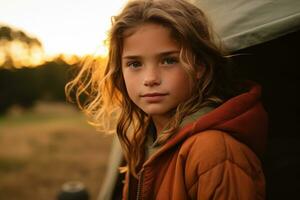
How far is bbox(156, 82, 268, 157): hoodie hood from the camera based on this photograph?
169 centimetres

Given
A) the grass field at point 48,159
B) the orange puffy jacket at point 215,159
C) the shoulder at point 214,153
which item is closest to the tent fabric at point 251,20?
the orange puffy jacket at point 215,159

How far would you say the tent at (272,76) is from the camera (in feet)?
6.62

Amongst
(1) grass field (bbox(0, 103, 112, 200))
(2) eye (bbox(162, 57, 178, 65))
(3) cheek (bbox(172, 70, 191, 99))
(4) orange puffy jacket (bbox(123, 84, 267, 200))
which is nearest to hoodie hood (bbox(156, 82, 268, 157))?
(4) orange puffy jacket (bbox(123, 84, 267, 200))

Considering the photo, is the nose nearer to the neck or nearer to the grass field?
the neck

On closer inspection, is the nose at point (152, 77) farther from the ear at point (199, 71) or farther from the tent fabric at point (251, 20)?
the tent fabric at point (251, 20)

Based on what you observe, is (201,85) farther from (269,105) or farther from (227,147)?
(269,105)

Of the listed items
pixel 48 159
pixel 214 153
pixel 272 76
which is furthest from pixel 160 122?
pixel 48 159

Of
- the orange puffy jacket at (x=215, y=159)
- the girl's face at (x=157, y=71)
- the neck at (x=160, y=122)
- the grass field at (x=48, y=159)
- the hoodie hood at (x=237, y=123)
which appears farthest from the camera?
the grass field at (x=48, y=159)

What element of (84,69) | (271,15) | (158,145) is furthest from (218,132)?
(84,69)

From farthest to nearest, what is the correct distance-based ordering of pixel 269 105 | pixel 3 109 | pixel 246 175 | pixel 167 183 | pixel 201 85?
1. pixel 3 109
2. pixel 269 105
3. pixel 201 85
4. pixel 167 183
5. pixel 246 175

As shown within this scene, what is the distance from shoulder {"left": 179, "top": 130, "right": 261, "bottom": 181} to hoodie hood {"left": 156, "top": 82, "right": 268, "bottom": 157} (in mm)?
25

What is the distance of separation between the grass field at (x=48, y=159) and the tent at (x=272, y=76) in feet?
10.7

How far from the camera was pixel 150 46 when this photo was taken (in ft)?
5.96

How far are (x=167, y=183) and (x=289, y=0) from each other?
0.85 m
